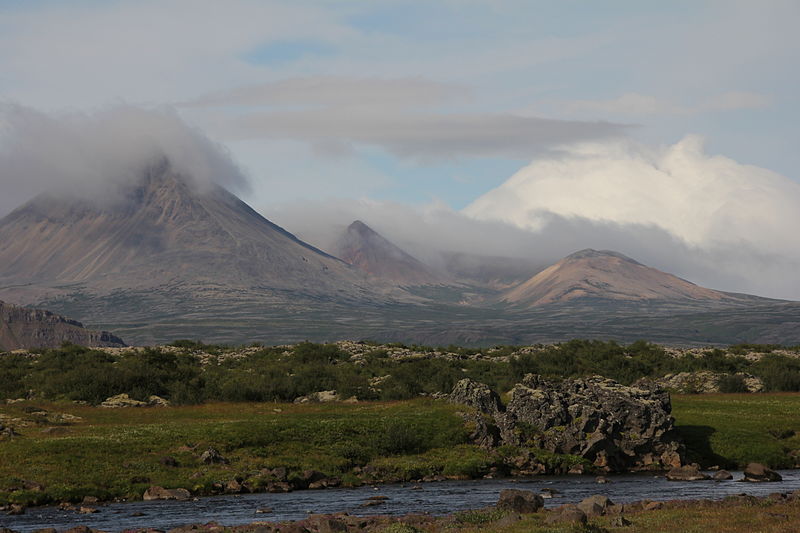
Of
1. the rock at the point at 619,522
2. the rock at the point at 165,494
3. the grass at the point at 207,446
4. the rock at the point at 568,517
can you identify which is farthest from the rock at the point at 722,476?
the rock at the point at 165,494

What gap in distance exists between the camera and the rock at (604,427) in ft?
215

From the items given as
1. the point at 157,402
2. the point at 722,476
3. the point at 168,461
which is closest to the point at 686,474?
the point at 722,476

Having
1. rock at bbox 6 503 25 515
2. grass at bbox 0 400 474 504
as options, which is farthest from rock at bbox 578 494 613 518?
rock at bbox 6 503 25 515

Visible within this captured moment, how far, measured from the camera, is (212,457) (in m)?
59.8

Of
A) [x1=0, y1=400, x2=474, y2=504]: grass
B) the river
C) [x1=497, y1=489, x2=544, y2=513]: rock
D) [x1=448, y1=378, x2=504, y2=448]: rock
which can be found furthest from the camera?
[x1=448, y1=378, x2=504, y2=448]: rock

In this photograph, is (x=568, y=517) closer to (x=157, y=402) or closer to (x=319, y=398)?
(x=319, y=398)

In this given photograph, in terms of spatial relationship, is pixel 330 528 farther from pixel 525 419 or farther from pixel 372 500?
pixel 525 419

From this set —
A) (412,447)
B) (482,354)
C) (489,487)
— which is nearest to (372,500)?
(489,487)

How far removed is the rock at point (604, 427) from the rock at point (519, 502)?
20.5 m

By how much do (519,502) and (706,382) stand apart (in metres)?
65.4

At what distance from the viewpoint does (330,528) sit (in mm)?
39406

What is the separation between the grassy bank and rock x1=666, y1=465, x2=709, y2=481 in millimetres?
5885

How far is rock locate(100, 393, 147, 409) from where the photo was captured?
8801cm

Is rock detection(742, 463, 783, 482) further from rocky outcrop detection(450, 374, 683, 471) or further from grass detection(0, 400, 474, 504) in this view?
grass detection(0, 400, 474, 504)
